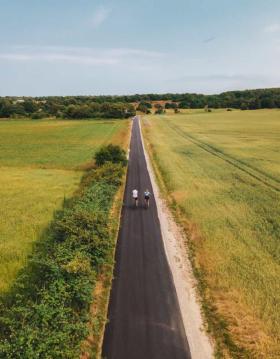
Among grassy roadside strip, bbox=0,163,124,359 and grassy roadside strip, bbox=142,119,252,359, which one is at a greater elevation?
grassy roadside strip, bbox=0,163,124,359

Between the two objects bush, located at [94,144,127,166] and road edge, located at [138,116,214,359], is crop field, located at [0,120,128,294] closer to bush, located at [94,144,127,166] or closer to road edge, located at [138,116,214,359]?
bush, located at [94,144,127,166]

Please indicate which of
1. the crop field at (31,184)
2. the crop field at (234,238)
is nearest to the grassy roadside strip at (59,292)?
the crop field at (31,184)

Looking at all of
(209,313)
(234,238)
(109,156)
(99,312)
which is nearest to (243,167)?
(109,156)

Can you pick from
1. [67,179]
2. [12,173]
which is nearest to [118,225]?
[67,179]

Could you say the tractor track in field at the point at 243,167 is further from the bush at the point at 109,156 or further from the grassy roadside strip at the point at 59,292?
the grassy roadside strip at the point at 59,292

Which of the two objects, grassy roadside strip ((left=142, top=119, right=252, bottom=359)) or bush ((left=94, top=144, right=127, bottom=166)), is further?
bush ((left=94, top=144, right=127, bottom=166))

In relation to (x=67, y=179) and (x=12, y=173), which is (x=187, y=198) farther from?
(x=12, y=173)

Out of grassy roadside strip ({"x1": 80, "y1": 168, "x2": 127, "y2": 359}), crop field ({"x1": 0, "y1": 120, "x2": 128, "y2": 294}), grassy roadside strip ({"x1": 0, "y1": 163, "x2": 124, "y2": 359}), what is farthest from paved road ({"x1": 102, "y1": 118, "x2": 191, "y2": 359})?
crop field ({"x1": 0, "y1": 120, "x2": 128, "y2": 294})
